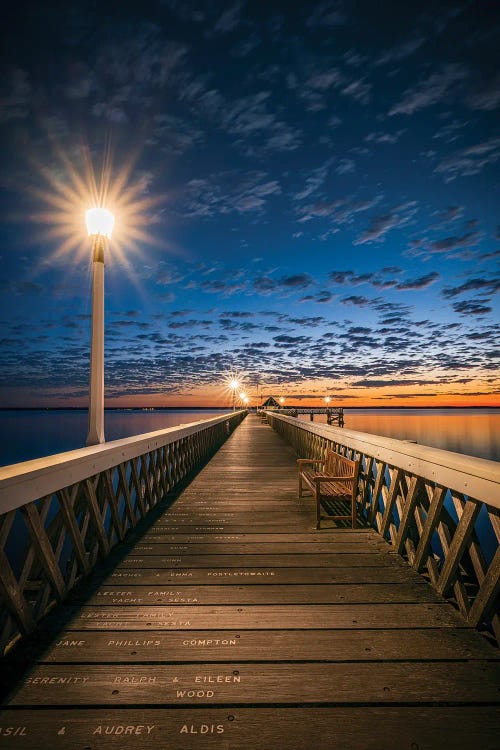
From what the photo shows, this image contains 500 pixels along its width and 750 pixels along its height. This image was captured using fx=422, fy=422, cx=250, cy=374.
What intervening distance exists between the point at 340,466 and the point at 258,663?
12.4ft

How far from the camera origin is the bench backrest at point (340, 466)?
5264 mm

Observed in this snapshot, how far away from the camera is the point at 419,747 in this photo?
1.78 metres

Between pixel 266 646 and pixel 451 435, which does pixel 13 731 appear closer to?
pixel 266 646

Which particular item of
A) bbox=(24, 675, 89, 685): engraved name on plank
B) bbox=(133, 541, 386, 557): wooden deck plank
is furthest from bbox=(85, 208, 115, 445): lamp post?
bbox=(24, 675, 89, 685): engraved name on plank

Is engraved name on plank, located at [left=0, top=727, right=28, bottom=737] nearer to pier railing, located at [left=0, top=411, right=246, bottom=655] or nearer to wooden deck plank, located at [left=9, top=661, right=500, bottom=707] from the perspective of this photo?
wooden deck plank, located at [left=9, top=661, right=500, bottom=707]

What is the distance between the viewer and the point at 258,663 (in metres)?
2.33

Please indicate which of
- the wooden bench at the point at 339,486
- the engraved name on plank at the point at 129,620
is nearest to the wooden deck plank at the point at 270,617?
the engraved name on plank at the point at 129,620

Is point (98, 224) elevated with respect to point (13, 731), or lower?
elevated

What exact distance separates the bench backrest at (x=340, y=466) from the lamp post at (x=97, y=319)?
9.88 feet

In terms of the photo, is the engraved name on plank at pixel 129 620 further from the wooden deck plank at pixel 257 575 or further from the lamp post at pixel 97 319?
the lamp post at pixel 97 319

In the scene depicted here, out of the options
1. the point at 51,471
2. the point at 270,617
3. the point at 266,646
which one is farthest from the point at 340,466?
the point at 51,471

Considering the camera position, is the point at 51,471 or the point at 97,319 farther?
the point at 97,319

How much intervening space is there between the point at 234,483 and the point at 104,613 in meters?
5.07

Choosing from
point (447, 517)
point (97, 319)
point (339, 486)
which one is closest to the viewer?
point (447, 517)
